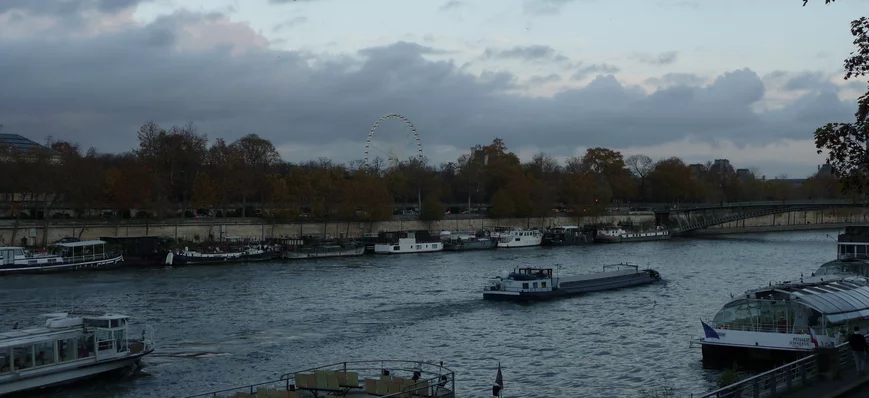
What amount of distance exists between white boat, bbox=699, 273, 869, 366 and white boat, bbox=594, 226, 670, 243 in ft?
274

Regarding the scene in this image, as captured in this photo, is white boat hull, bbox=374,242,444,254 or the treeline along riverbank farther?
white boat hull, bbox=374,242,444,254

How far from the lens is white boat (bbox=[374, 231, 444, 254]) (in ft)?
304

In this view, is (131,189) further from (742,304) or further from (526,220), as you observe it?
(742,304)

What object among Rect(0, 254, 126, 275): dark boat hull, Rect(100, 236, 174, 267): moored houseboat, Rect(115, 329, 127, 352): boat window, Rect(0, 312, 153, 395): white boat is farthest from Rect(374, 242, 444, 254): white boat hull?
Rect(115, 329, 127, 352): boat window

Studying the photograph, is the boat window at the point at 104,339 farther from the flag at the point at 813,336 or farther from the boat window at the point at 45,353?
the flag at the point at 813,336

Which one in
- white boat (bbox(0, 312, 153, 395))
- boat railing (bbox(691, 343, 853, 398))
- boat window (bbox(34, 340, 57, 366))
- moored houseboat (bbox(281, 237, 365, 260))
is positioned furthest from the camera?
moored houseboat (bbox(281, 237, 365, 260))

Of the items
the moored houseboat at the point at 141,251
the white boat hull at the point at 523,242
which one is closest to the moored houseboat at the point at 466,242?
the white boat hull at the point at 523,242

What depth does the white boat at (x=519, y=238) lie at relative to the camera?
103750 mm

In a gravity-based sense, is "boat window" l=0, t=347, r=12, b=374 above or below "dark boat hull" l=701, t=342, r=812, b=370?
above

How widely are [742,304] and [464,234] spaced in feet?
260

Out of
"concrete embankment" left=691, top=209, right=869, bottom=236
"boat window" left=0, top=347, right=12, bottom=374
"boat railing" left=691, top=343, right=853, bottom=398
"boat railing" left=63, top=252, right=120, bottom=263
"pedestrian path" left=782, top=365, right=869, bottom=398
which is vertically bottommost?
"boat window" left=0, top=347, right=12, bottom=374

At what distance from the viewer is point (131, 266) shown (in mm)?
72062

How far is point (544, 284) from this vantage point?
53.5 metres

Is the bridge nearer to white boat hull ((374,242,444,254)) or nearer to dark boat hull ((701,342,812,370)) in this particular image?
white boat hull ((374,242,444,254))
